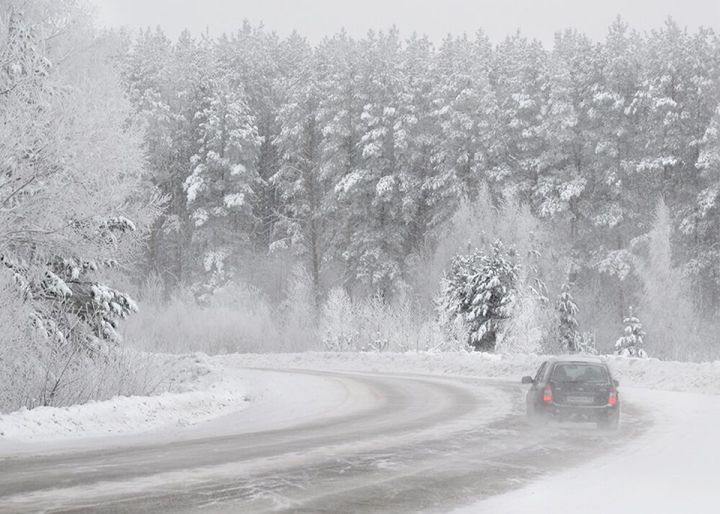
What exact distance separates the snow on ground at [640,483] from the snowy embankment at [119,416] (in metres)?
7.81

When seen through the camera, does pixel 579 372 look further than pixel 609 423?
Yes

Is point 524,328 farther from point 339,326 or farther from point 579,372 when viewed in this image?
point 579,372

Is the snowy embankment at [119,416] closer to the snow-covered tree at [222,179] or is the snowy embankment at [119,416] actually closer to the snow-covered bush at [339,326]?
the snow-covered bush at [339,326]

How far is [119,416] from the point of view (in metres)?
16.0

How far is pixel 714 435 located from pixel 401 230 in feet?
146

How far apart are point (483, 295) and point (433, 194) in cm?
1555

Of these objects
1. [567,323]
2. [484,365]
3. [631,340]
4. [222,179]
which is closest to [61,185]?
[484,365]

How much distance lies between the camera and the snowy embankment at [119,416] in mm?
14078

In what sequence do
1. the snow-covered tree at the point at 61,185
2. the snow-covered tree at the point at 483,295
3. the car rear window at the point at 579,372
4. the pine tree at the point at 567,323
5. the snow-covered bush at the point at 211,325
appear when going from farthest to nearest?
1. the snow-covered bush at the point at 211,325
2. the pine tree at the point at 567,323
3. the snow-covered tree at the point at 483,295
4. the car rear window at the point at 579,372
5. the snow-covered tree at the point at 61,185

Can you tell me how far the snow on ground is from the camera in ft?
30.5

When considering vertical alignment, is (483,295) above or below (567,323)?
above

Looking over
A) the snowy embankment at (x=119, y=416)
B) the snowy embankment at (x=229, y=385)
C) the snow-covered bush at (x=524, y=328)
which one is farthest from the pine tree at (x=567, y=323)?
the snowy embankment at (x=119, y=416)

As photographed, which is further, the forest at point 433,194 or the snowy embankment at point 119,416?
Answer: the forest at point 433,194

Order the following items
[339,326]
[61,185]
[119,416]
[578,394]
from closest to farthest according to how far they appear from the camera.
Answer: [119,416] → [61,185] → [578,394] → [339,326]
